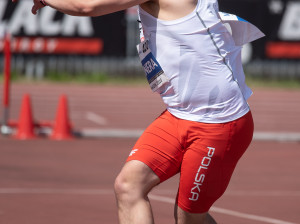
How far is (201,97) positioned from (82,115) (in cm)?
1345

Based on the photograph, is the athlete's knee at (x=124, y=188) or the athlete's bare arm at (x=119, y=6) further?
the athlete's knee at (x=124, y=188)

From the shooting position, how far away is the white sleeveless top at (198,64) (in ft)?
17.4

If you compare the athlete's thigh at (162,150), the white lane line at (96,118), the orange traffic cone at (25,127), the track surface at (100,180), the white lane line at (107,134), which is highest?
the athlete's thigh at (162,150)

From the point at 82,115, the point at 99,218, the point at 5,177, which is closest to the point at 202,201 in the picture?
the point at 99,218

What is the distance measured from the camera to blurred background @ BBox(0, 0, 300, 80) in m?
26.1

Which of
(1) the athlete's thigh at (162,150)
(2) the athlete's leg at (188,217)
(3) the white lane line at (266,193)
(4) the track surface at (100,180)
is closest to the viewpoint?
(1) the athlete's thigh at (162,150)

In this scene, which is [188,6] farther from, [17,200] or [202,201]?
[17,200]

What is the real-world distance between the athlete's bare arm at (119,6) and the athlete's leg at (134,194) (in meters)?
0.90

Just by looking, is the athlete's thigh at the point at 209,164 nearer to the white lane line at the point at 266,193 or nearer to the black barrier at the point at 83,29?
the white lane line at the point at 266,193

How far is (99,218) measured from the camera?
8.24 metres

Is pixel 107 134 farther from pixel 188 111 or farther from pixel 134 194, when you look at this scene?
pixel 134 194

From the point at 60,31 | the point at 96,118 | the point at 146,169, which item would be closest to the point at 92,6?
the point at 146,169

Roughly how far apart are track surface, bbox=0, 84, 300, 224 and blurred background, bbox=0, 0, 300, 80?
24.4ft

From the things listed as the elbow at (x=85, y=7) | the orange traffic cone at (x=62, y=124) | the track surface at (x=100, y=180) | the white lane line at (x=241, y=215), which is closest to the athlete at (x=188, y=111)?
the elbow at (x=85, y=7)
